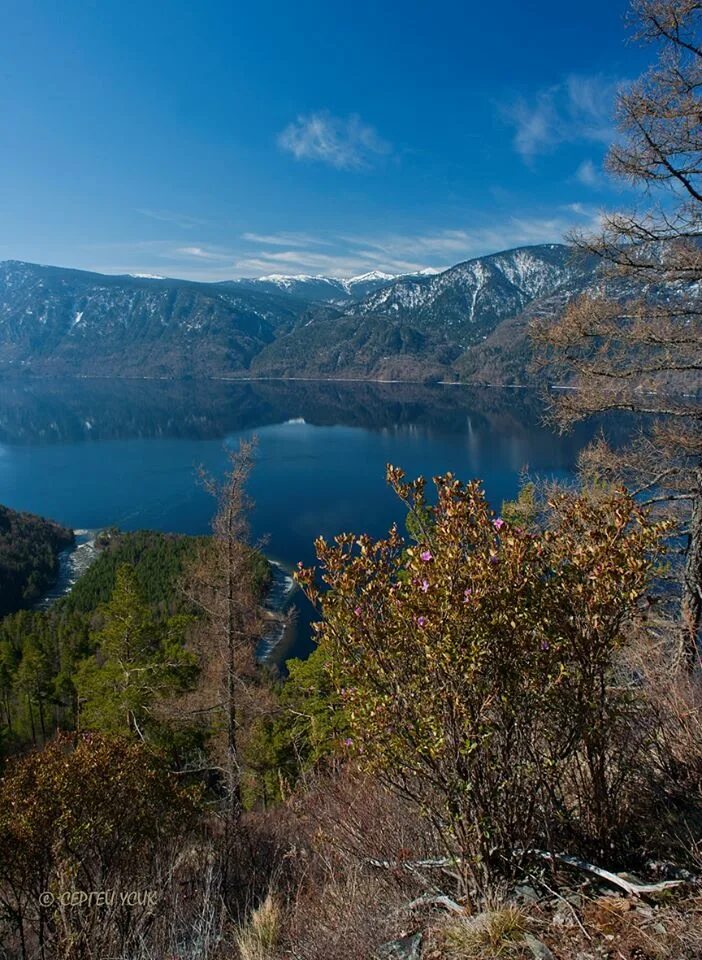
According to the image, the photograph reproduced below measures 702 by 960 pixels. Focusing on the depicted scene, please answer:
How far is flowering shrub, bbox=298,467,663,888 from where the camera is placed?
2777mm

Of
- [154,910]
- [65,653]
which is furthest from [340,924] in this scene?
[65,653]

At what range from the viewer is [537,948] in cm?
273

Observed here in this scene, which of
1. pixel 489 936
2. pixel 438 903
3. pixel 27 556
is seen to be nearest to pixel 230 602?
pixel 438 903

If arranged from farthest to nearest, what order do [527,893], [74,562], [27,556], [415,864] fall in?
[74,562] → [27,556] → [415,864] → [527,893]

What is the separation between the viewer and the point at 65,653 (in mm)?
39656

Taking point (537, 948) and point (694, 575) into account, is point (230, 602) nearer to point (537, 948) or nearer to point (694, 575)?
point (694, 575)

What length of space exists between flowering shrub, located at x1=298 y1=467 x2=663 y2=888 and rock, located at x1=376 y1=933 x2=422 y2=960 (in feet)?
1.60

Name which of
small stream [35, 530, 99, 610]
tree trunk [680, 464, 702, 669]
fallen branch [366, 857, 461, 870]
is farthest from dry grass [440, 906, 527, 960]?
small stream [35, 530, 99, 610]

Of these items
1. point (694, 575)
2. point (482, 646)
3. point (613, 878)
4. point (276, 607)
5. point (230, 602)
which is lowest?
point (276, 607)

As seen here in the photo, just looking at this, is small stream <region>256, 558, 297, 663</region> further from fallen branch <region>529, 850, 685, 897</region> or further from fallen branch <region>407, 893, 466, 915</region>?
fallen branch <region>529, 850, 685, 897</region>

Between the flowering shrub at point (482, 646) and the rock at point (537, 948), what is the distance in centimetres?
38

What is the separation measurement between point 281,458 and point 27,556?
38843 mm

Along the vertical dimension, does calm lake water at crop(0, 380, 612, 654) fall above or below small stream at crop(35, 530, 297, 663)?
above

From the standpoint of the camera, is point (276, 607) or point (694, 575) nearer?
point (694, 575)
